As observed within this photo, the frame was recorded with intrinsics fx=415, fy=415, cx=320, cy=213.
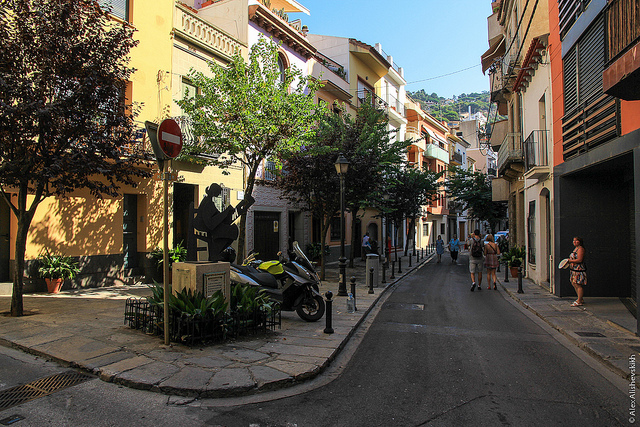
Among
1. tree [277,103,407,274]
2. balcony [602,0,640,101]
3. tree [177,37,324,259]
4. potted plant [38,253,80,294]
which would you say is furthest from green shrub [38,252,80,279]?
balcony [602,0,640,101]

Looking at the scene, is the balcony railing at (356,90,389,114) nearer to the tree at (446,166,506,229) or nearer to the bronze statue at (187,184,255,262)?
the tree at (446,166,506,229)

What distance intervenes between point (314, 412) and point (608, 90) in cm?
643

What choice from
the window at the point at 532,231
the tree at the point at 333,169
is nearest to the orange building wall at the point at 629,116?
the window at the point at 532,231

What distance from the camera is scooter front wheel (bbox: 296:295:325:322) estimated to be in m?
7.96

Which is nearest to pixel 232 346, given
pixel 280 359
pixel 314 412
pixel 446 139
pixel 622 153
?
pixel 280 359

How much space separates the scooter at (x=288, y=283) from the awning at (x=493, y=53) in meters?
20.6

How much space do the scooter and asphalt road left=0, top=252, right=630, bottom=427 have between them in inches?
51.9

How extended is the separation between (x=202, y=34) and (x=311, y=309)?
37.4ft

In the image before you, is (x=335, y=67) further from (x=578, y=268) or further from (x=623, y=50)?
(x=623, y=50)

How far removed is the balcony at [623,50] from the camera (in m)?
5.83

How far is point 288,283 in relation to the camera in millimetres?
7840

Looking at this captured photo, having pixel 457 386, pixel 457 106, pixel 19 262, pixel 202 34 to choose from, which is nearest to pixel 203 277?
pixel 19 262

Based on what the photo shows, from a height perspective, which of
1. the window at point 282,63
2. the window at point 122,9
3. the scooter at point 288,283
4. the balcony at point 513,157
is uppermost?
the window at point 282,63

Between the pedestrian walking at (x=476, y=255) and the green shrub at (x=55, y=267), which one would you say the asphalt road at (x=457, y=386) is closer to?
the pedestrian walking at (x=476, y=255)
